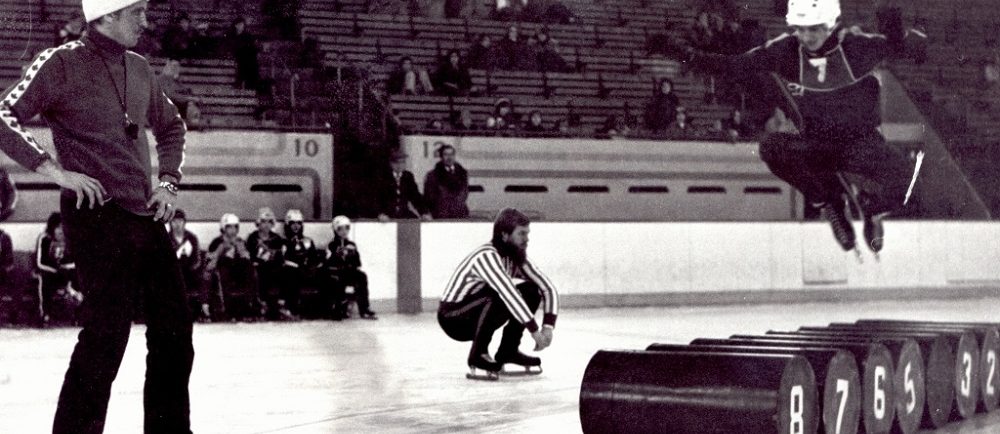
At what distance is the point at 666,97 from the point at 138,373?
4917mm

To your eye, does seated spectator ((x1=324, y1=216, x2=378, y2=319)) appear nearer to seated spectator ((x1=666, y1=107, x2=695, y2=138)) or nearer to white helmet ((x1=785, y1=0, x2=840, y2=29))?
seated spectator ((x1=666, y1=107, x2=695, y2=138))

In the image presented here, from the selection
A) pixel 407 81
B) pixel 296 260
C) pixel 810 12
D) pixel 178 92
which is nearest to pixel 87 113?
pixel 810 12

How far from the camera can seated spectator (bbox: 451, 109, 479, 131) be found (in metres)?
12.7

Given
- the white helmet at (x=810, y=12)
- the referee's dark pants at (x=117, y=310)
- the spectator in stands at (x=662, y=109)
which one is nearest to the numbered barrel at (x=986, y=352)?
the white helmet at (x=810, y=12)

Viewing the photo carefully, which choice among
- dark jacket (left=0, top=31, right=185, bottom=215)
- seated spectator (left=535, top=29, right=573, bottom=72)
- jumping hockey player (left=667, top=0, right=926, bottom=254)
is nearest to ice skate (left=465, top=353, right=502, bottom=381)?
jumping hockey player (left=667, top=0, right=926, bottom=254)

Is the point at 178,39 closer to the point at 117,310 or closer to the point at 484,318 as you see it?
the point at 484,318

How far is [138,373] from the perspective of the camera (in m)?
7.20

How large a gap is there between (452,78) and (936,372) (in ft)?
22.5

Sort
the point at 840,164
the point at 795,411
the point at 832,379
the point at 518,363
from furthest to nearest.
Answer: the point at 518,363, the point at 832,379, the point at 795,411, the point at 840,164

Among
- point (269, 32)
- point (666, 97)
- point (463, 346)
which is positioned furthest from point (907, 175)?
point (269, 32)

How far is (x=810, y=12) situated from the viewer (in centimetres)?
360

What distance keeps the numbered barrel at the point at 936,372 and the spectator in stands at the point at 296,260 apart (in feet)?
22.7

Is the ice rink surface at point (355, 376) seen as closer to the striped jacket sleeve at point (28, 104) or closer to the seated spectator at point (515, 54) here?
the striped jacket sleeve at point (28, 104)

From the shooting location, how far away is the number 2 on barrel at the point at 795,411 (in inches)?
170
